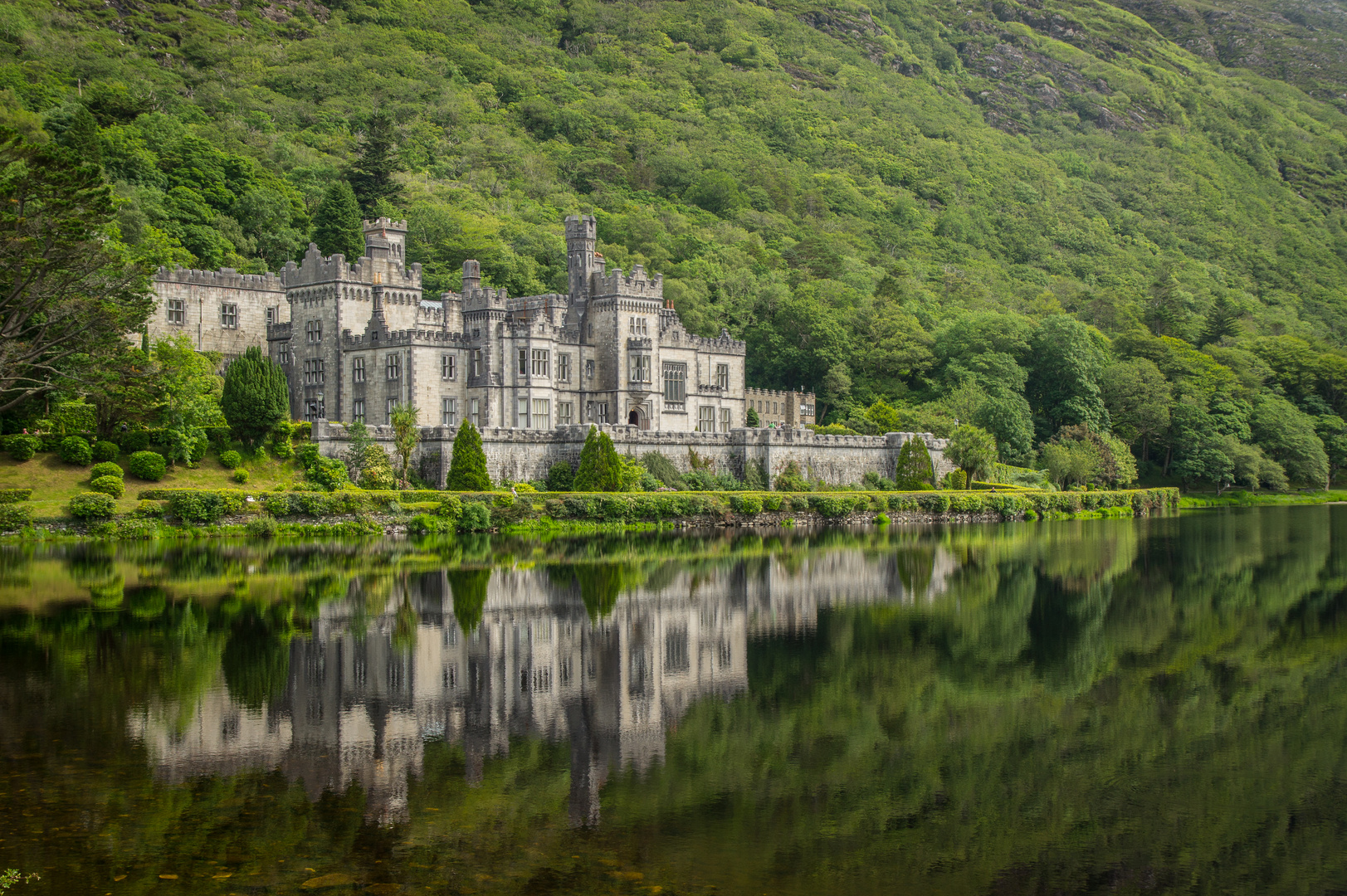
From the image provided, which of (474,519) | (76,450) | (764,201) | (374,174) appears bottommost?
(474,519)

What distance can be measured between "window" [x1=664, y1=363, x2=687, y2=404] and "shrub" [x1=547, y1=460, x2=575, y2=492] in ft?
43.5

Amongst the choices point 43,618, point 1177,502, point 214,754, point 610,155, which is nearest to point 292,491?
point 43,618

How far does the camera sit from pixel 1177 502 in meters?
86.6

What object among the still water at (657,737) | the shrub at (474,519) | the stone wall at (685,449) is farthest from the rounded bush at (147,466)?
the still water at (657,737)

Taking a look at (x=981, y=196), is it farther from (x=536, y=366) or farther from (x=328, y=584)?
(x=328, y=584)

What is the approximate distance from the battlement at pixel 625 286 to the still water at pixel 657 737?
38.4m

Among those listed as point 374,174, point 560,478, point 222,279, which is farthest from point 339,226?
point 560,478

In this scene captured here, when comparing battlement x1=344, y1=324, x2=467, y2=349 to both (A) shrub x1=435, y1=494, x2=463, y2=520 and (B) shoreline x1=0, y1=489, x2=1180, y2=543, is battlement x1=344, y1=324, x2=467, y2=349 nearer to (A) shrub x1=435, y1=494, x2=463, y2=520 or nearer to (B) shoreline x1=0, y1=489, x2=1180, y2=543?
(B) shoreline x1=0, y1=489, x2=1180, y2=543

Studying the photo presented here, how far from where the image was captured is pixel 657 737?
1873 centimetres

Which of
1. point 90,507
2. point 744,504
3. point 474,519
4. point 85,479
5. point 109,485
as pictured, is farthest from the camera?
point 744,504

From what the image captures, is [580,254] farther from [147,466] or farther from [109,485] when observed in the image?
[109,485]

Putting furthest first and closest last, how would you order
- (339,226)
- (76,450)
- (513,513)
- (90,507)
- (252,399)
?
(339,226) < (252,399) < (513,513) < (76,450) < (90,507)

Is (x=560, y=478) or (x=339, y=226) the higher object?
(x=339, y=226)

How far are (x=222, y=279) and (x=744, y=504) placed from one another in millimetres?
31141
